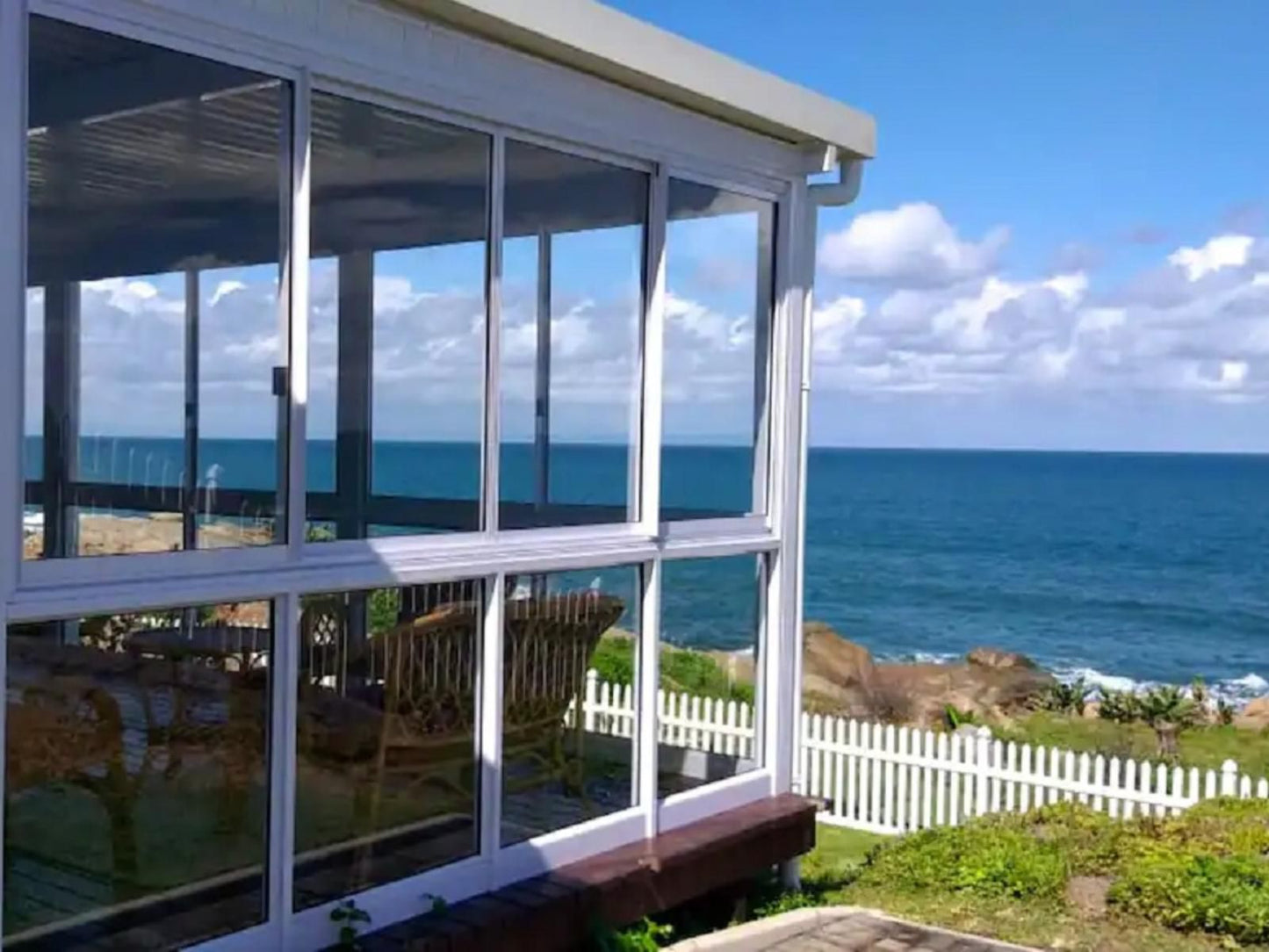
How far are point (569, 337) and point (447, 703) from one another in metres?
1.36

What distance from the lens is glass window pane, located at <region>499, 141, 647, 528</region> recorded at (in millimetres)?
4480

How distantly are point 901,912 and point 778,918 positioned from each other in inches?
35.6

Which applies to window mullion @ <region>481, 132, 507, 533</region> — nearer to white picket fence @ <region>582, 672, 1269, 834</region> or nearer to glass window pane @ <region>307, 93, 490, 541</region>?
glass window pane @ <region>307, 93, 490, 541</region>

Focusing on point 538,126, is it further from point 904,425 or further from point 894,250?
point 894,250

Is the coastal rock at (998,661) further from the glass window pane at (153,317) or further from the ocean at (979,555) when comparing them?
the glass window pane at (153,317)

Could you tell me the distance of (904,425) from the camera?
204 ft

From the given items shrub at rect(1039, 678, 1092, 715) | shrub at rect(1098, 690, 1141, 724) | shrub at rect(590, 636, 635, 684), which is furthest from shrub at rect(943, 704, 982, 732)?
shrub at rect(590, 636, 635, 684)

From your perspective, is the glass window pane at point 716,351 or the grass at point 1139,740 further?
the grass at point 1139,740

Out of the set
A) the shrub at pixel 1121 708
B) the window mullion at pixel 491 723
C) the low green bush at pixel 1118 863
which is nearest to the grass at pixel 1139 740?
the shrub at pixel 1121 708

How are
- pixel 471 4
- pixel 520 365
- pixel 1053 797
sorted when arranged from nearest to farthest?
→ pixel 471 4, pixel 520 365, pixel 1053 797

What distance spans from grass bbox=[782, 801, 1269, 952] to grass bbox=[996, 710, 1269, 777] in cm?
711

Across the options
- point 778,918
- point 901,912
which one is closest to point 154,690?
point 778,918

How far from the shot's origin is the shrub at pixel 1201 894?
5727 mm

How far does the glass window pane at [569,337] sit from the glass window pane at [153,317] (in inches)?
37.0
